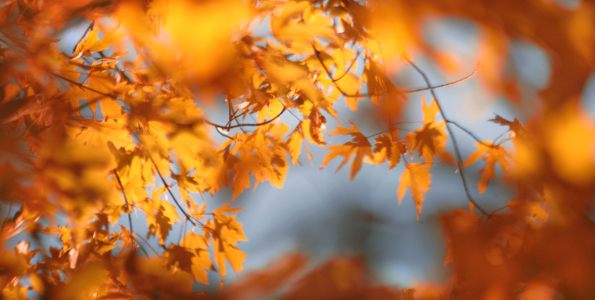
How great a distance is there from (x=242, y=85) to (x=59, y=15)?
439 millimetres

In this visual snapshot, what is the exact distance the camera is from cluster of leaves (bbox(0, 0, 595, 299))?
60cm

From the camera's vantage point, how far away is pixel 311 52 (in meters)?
0.74

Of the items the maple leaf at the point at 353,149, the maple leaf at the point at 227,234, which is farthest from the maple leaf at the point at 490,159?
the maple leaf at the point at 227,234

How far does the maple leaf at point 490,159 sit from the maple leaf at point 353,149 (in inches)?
11.2

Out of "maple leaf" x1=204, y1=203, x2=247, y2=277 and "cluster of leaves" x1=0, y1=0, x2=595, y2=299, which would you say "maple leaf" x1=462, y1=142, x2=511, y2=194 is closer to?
"cluster of leaves" x1=0, y1=0, x2=595, y2=299

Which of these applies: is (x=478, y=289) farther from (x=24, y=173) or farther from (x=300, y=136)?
(x=24, y=173)

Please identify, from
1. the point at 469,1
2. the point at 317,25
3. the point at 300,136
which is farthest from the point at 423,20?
the point at 300,136

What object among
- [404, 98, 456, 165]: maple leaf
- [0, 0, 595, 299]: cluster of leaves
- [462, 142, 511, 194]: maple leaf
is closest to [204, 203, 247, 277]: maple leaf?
[0, 0, 595, 299]: cluster of leaves

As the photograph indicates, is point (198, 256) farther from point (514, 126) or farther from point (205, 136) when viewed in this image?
point (514, 126)

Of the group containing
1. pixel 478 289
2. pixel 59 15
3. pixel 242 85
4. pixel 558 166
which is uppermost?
pixel 59 15

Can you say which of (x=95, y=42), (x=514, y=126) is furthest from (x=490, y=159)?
(x=95, y=42)

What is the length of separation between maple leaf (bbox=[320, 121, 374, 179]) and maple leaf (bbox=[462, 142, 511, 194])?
11.2 inches

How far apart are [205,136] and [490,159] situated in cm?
77

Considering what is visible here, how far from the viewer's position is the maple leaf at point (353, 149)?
2.59ft
